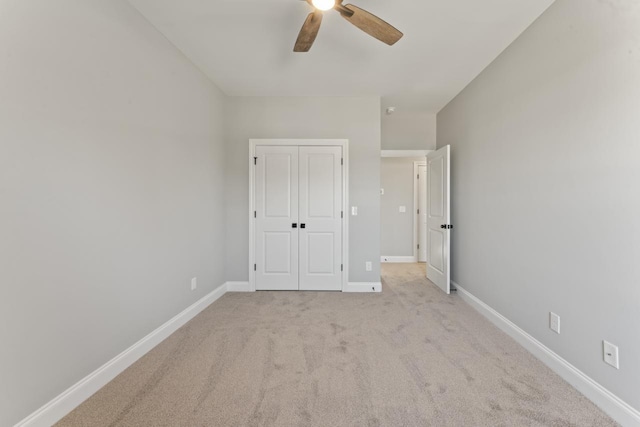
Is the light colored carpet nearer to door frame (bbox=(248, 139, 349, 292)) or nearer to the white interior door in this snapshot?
door frame (bbox=(248, 139, 349, 292))

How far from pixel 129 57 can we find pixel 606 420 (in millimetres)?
3698

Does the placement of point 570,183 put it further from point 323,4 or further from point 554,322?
point 323,4

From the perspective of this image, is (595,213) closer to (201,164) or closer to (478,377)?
(478,377)

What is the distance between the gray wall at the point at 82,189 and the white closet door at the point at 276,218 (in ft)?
3.79

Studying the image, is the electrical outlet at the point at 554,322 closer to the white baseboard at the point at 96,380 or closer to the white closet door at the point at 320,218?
the white closet door at the point at 320,218

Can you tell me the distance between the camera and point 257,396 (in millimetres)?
1677

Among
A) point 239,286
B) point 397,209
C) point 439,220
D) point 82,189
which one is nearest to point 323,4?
point 82,189

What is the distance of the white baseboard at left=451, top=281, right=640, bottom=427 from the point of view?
1466mm

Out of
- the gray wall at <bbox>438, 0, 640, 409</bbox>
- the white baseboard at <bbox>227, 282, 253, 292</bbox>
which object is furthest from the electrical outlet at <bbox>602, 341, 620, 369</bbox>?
the white baseboard at <bbox>227, 282, 253, 292</bbox>

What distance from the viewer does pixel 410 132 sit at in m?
4.34

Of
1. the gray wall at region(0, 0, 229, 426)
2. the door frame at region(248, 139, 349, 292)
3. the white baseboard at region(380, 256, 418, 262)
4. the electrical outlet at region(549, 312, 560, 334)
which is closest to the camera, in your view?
the gray wall at region(0, 0, 229, 426)

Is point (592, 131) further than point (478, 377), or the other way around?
point (478, 377)

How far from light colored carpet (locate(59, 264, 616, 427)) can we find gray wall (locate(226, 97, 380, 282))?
38.3 inches

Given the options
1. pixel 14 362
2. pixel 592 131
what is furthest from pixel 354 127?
pixel 14 362
